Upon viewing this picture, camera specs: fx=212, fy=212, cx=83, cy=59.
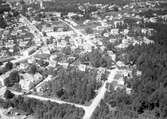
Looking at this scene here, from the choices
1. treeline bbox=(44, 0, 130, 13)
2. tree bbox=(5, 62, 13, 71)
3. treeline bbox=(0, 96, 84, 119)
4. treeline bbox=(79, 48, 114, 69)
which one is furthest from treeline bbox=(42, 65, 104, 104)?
treeline bbox=(44, 0, 130, 13)

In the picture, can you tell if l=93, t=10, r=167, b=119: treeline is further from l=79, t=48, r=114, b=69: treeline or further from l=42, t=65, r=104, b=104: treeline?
l=79, t=48, r=114, b=69: treeline

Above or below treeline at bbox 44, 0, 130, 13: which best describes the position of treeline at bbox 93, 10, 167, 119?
below

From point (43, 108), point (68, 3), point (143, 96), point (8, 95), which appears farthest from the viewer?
point (68, 3)

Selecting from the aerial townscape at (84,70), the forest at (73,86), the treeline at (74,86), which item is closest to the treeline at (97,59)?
the aerial townscape at (84,70)

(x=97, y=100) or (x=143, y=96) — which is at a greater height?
(x=143, y=96)

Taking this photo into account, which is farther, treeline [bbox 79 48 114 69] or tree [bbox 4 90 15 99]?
treeline [bbox 79 48 114 69]

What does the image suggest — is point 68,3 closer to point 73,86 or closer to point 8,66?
point 8,66

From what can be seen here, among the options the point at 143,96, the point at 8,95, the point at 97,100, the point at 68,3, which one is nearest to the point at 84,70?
the point at 97,100

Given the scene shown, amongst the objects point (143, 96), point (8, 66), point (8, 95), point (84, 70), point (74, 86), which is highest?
point (143, 96)
